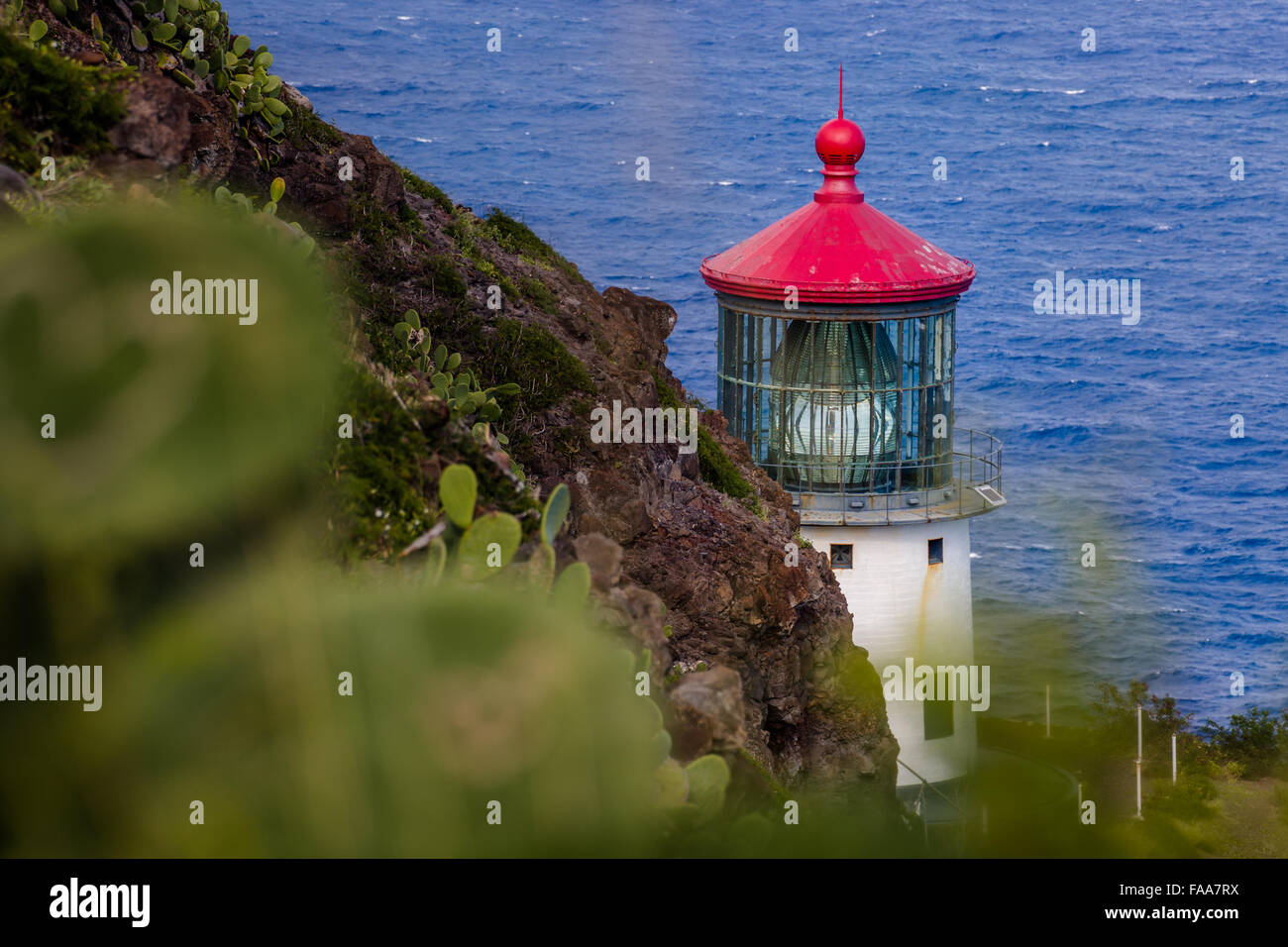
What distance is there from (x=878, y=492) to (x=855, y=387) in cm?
150

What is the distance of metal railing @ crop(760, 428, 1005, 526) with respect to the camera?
20.4 metres

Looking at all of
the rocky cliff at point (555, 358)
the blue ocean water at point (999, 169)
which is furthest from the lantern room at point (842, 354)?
the blue ocean water at point (999, 169)

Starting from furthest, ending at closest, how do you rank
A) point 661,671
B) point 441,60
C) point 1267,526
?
1. point 441,60
2. point 1267,526
3. point 661,671

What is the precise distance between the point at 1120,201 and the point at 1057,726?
352 ft

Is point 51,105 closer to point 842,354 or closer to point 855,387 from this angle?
point 842,354

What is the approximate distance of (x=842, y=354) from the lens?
66.1 ft

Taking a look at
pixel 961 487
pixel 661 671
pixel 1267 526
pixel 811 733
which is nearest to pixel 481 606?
pixel 661 671

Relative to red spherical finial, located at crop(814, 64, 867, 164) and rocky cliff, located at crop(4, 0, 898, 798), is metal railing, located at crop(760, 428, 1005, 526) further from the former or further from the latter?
rocky cliff, located at crop(4, 0, 898, 798)

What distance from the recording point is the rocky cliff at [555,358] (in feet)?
21.2

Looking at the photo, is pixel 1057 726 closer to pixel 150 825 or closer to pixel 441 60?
pixel 150 825

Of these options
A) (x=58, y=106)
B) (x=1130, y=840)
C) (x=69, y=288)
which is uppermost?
(x=58, y=106)

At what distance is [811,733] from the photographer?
10.2 metres

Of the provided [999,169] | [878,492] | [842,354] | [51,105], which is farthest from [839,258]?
[999,169]

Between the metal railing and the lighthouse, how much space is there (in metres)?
0.02
